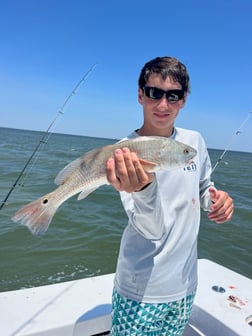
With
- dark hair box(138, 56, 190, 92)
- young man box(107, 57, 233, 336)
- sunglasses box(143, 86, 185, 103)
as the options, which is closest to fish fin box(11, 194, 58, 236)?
young man box(107, 57, 233, 336)

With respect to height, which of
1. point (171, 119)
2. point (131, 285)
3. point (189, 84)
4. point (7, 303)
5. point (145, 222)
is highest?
point (189, 84)

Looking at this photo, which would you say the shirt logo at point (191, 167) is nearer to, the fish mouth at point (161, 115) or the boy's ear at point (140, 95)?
the fish mouth at point (161, 115)

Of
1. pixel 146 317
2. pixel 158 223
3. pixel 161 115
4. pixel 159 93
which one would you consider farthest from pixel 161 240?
pixel 159 93

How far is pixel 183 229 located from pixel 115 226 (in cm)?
793

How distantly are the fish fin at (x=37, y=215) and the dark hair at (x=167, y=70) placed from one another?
1.22 metres

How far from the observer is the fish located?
2.11 meters

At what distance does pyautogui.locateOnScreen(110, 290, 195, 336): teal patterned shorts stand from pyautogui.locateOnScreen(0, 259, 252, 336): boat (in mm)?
860

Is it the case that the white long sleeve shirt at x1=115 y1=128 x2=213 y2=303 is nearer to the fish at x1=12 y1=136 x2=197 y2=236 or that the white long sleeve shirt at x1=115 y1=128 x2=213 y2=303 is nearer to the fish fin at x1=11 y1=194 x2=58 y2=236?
the fish at x1=12 y1=136 x2=197 y2=236

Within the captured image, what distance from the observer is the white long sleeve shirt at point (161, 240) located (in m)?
2.01

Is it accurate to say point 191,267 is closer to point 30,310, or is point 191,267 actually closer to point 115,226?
point 30,310

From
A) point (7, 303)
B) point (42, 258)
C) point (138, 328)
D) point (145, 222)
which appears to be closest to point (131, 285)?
point (138, 328)

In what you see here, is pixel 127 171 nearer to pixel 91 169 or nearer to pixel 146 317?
pixel 91 169

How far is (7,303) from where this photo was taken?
2.99 metres

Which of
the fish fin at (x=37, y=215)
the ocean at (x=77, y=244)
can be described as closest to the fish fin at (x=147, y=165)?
the fish fin at (x=37, y=215)
